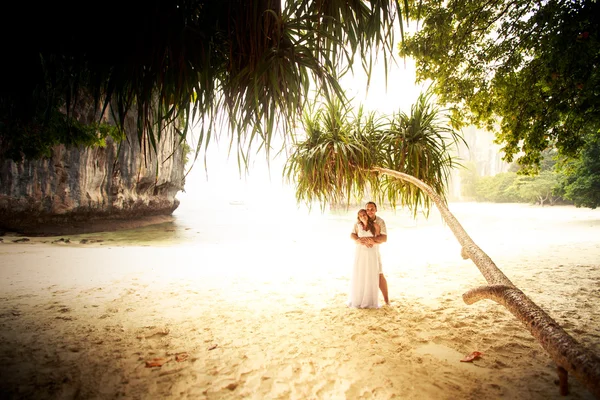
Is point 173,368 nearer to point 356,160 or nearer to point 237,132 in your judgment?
point 237,132

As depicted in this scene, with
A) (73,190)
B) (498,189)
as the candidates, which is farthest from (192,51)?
(498,189)

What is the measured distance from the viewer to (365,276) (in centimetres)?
312

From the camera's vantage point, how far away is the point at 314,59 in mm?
1646

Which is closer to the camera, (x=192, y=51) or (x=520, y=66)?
(x=192, y=51)

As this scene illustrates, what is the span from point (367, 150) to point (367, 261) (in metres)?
1.38

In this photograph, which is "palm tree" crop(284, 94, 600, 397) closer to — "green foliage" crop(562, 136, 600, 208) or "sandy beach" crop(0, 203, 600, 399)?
"sandy beach" crop(0, 203, 600, 399)

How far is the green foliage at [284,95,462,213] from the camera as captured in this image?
3.52m

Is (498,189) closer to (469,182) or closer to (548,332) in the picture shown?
(469,182)

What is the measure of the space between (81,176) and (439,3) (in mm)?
13177

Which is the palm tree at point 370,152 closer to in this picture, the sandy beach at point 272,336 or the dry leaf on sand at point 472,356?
the sandy beach at point 272,336

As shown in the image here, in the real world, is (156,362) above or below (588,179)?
below

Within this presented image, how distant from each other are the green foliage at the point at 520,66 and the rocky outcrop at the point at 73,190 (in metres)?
7.19

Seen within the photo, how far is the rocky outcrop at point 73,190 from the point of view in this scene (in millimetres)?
9461

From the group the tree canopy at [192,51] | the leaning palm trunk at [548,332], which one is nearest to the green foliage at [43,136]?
the tree canopy at [192,51]
